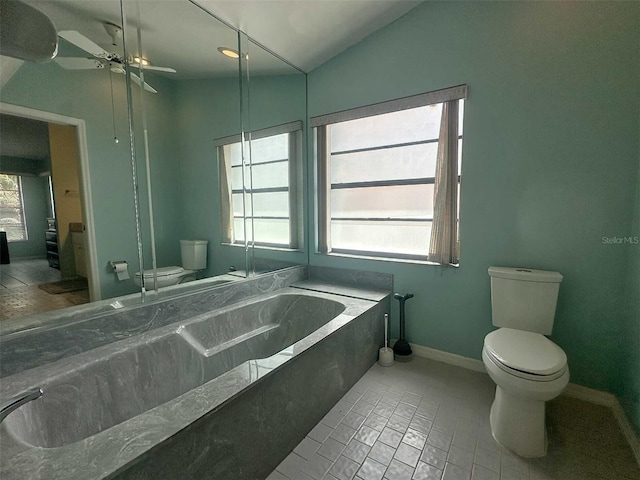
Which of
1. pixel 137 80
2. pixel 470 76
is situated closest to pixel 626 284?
pixel 470 76

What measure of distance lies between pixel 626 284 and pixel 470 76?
5.26 feet

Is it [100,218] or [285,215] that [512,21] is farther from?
[100,218]

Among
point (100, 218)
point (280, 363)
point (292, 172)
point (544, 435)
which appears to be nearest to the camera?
point (280, 363)

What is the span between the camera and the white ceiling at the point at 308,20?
6.23 ft

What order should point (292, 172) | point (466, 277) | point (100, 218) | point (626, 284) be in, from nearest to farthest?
point (626, 284) → point (100, 218) → point (466, 277) → point (292, 172)

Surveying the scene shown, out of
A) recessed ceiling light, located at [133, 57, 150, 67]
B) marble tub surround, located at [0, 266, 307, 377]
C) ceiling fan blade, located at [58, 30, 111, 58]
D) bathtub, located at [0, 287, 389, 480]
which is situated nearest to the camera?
bathtub, located at [0, 287, 389, 480]

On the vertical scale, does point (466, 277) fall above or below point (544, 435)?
above

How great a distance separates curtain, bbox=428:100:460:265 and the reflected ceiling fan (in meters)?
2.07

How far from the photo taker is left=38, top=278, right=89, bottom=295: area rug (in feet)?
5.05

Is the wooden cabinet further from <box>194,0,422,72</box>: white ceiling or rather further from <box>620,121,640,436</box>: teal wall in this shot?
<box>620,121,640,436</box>: teal wall

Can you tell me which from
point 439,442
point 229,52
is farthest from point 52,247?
point 439,442

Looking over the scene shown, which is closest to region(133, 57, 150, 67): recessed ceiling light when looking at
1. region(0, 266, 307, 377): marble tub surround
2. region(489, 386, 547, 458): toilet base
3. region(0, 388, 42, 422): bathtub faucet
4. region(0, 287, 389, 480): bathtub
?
region(0, 266, 307, 377): marble tub surround

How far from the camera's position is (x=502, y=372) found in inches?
53.7

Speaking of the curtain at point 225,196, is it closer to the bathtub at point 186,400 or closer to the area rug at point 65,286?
the bathtub at point 186,400
